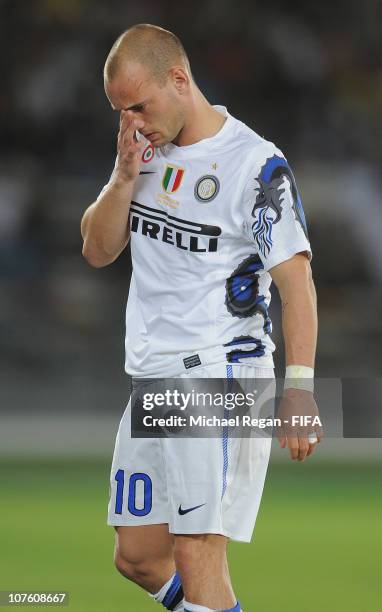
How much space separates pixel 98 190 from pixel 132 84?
909 cm

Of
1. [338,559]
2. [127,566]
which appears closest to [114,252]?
[127,566]

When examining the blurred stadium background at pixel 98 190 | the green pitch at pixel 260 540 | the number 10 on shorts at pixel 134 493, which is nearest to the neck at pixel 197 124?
the number 10 on shorts at pixel 134 493

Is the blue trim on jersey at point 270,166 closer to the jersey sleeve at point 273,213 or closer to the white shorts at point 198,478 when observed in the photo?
the jersey sleeve at point 273,213

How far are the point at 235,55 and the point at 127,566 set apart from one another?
1029 cm

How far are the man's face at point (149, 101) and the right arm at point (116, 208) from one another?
0.12 feet

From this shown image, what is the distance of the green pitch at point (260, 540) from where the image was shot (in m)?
5.86

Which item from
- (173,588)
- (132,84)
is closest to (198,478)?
(173,588)

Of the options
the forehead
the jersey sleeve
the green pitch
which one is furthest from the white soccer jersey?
the green pitch

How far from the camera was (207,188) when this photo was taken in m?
4.11

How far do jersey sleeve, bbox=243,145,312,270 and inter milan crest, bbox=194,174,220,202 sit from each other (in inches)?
4.0

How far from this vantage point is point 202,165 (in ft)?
13.6

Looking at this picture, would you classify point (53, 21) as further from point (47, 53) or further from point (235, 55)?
point (235, 55)

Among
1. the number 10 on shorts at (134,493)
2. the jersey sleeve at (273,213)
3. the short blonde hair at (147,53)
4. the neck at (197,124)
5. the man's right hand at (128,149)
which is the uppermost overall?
the short blonde hair at (147,53)

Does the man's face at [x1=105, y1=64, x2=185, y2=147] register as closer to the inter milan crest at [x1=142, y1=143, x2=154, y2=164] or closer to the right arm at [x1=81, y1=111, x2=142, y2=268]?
the right arm at [x1=81, y1=111, x2=142, y2=268]
